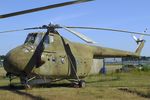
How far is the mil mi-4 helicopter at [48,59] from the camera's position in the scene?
20.2m

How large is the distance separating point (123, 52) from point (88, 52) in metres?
3.94

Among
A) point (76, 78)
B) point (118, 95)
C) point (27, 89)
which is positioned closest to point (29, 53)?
point (27, 89)

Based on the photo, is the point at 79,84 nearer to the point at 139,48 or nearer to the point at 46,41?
the point at 46,41

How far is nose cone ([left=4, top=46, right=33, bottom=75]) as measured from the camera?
1991 centimetres

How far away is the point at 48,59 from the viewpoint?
21.3m

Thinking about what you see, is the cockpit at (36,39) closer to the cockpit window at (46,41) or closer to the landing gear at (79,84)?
the cockpit window at (46,41)

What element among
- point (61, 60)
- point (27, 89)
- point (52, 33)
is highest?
point (52, 33)

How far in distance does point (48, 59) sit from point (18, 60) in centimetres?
202

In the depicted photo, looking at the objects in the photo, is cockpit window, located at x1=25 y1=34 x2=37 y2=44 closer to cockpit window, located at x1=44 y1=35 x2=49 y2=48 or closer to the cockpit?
the cockpit

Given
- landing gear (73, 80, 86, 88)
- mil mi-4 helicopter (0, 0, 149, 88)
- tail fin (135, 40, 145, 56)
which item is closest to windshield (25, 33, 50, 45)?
mil mi-4 helicopter (0, 0, 149, 88)

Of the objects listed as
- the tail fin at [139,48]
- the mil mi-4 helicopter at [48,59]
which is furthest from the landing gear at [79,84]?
the tail fin at [139,48]

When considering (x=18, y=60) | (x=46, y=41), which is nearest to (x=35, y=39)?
(x=46, y=41)

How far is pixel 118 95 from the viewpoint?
17594mm

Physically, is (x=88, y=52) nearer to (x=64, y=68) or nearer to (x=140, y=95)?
(x=64, y=68)
